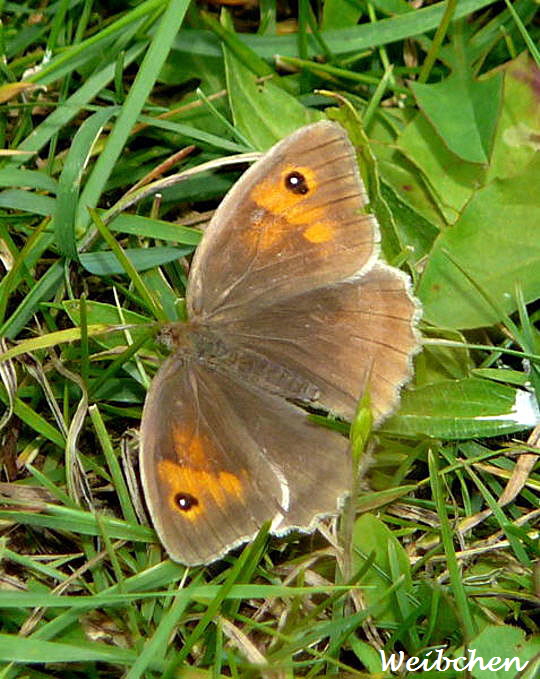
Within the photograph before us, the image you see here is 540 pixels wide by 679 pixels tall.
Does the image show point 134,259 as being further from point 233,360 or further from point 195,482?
point 195,482

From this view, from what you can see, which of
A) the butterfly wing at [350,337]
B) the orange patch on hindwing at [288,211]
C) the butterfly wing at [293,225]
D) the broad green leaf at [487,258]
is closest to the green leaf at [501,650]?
the butterfly wing at [350,337]

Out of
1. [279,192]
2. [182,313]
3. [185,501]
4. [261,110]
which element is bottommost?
[185,501]

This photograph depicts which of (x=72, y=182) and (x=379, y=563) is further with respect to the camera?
(x=72, y=182)

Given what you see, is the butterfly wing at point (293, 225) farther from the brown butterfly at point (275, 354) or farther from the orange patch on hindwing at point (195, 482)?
the orange patch on hindwing at point (195, 482)

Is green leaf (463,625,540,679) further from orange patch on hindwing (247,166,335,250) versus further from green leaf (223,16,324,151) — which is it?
green leaf (223,16,324,151)

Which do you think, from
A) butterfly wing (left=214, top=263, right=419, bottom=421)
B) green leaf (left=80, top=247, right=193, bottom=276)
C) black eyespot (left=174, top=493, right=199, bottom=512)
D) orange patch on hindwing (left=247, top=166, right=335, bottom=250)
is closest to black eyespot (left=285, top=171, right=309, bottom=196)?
orange patch on hindwing (left=247, top=166, right=335, bottom=250)

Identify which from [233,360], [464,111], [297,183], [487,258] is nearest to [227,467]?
[233,360]
